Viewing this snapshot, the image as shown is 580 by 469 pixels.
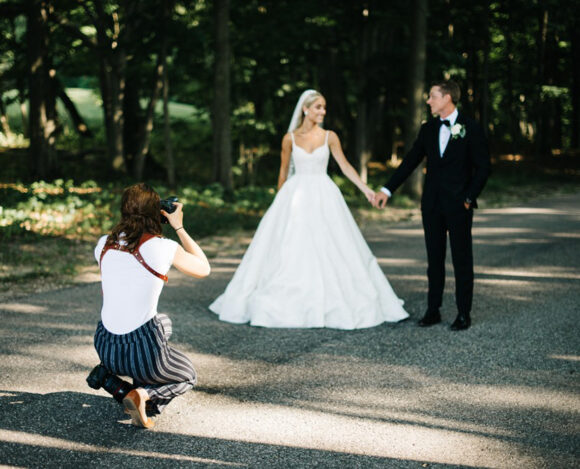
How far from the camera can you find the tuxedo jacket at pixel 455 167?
6387 millimetres

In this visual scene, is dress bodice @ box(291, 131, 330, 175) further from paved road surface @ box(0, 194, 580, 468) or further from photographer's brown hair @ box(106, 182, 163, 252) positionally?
photographer's brown hair @ box(106, 182, 163, 252)

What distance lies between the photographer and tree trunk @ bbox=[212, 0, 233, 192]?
1532 centimetres

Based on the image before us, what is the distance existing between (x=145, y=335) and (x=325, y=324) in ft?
9.32

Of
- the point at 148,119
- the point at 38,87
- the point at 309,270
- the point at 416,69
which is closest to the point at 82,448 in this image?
the point at 309,270

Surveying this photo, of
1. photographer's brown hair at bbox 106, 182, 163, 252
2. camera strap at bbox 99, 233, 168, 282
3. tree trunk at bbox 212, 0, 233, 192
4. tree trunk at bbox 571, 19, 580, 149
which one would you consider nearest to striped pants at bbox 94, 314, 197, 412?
camera strap at bbox 99, 233, 168, 282

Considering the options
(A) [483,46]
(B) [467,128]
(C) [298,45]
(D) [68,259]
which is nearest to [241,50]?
(C) [298,45]

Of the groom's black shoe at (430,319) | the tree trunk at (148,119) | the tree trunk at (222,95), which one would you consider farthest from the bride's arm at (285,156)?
the tree trunk at (148,119)

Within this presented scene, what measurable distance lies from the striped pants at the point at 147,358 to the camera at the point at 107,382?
6cm

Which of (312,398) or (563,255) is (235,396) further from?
(563,255)

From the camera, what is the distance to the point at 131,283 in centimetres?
417

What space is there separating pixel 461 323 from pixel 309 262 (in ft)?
5.62

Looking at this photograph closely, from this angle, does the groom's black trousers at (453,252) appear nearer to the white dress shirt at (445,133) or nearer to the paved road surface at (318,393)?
the paved road surface at (318,393)

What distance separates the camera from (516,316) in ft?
A: 23.3

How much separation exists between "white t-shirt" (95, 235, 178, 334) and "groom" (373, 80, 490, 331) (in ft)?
11.0
